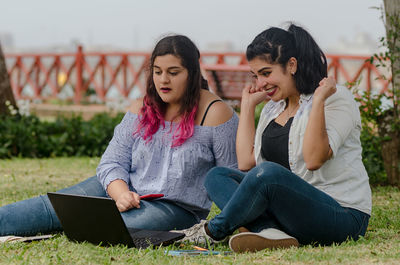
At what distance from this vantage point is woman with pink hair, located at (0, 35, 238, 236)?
3.67m

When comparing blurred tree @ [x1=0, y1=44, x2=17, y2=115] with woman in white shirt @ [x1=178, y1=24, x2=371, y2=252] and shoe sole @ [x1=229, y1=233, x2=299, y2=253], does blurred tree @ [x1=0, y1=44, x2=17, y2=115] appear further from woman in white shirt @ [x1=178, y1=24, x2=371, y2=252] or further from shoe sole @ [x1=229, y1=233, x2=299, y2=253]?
shoe sole @ [x1=229, y1=233, x2=299, y2=253]

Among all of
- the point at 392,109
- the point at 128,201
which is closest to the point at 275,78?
the point at 128,201

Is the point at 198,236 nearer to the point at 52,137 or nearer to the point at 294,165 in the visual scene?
the point at 294,165

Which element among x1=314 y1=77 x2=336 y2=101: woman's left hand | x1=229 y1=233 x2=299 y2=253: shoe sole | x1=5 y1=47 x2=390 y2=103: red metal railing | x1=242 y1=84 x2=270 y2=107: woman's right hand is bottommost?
x1=5 y1=47 x2=390 y2=103: red metal railing

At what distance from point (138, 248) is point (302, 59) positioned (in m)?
1.22

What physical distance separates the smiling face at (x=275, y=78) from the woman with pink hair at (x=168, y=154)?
39 centimetres

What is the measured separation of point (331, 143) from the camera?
3.16 metres

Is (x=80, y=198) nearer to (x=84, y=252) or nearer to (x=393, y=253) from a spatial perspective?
(x=84, y=252)

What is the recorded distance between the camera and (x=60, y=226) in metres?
3.89

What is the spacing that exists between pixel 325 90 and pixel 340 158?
35 centimetres

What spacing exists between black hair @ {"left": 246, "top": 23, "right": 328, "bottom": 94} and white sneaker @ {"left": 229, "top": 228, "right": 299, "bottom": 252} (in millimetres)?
719

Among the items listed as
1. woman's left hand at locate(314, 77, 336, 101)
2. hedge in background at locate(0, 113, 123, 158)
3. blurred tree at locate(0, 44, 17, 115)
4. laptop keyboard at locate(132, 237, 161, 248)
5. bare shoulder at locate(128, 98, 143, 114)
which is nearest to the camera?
woman's left hand at locate(314, 77, 336, 101)

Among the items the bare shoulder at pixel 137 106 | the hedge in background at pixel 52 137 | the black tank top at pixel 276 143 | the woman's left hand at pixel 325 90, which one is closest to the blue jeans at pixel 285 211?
the black tank top at pixel 276 143

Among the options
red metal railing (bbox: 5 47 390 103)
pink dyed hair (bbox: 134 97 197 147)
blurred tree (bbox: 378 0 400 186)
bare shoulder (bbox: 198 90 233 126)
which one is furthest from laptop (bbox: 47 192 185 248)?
red metal railing (bbox: 5 47 390 103)
